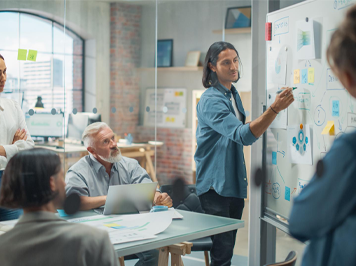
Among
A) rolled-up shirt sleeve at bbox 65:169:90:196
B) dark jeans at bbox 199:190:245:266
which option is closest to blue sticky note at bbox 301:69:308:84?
dark jeans at bbox 199:190:245:266

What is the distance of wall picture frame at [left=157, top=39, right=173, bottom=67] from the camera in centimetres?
483

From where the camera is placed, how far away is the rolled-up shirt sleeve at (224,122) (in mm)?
2395

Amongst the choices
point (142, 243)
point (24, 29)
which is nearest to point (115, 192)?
point (142, 243)

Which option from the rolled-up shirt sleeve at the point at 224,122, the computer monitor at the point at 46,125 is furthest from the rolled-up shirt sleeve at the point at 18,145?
the computer monitor at the point at 46,125

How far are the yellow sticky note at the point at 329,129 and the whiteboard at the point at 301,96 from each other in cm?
2

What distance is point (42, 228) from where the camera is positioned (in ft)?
3.99

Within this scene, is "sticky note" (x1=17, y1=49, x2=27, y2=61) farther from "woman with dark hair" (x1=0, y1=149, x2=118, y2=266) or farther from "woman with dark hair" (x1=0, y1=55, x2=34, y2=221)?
"woman with dark hair" (x1=0, y1=149, x2=118, y2=266)

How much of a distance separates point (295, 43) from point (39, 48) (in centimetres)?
269

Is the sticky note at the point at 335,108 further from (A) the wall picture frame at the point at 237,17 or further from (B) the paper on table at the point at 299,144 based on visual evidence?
(A) the wall picture frame at the point at 237,17

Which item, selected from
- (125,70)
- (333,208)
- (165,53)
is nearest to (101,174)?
(333,208)

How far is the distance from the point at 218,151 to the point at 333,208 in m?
1.69

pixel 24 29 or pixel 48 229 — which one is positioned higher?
pixel 24 29

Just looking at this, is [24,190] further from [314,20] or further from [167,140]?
[167,140]

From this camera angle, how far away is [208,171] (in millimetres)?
2615
